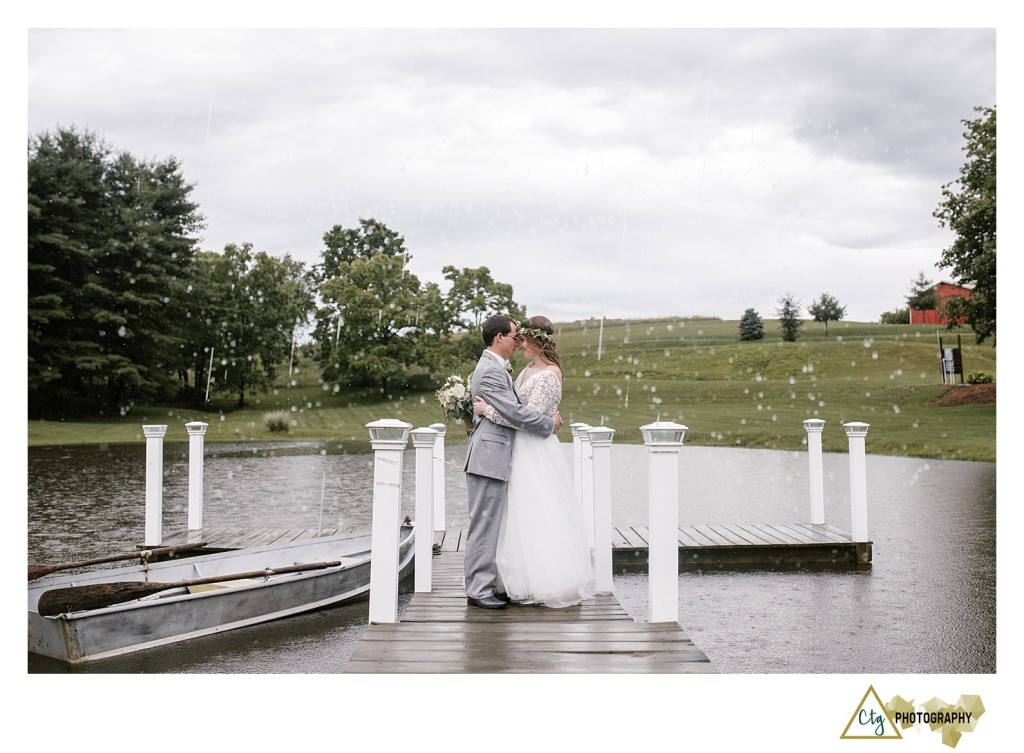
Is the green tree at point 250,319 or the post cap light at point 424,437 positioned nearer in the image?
the post cap light at point 424,437

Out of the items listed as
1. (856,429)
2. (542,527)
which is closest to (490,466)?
(542,527)

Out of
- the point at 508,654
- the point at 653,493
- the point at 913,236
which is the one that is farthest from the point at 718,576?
the point at 913,236

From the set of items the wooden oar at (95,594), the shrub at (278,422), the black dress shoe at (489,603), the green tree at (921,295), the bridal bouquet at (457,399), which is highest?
the green tree at (921,295)

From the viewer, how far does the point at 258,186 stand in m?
47.2

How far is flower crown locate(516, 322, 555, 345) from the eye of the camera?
534 centimetres

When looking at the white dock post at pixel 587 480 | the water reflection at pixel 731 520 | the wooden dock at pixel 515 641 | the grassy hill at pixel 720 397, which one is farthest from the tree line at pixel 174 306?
the wooden dock at pixel 515 641

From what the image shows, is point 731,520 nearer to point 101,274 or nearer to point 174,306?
point 101,274

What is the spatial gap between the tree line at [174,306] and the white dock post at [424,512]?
2948 cm

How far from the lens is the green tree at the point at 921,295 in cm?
6047

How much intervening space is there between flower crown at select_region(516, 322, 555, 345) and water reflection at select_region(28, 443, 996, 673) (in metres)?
2.29

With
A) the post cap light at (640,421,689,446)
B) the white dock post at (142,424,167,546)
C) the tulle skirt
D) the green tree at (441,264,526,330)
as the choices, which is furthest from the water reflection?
the green tree at (441,264,526,330)

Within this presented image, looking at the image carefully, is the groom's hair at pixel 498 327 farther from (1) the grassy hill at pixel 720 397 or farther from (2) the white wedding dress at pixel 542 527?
(1) the grassy hill at pixel 720 397

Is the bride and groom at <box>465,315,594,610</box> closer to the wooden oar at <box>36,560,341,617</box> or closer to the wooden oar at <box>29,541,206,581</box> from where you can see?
the wooden oar at <box>36,560,341,617</box>
